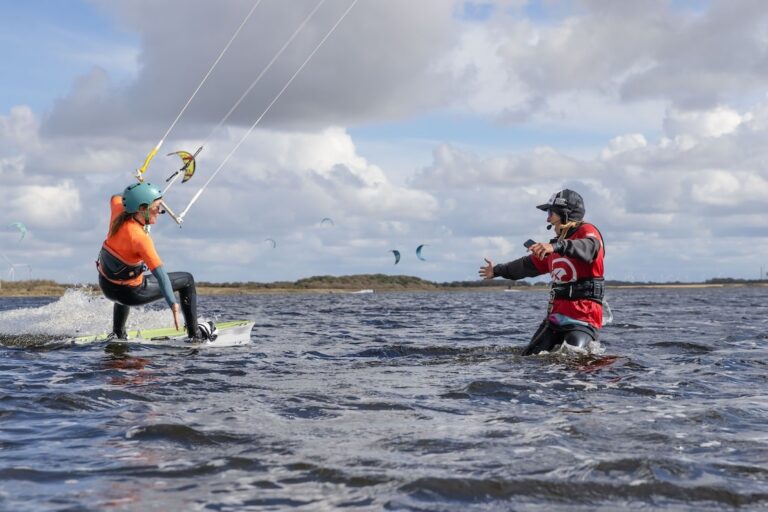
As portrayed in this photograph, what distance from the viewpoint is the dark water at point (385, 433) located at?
4.79 m

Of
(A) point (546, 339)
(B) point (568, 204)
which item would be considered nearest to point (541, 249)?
(B) point (568, 204)

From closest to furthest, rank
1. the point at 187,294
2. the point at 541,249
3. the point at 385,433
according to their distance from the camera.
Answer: the point at 385,433
the point at 541,249
the point at 187,294

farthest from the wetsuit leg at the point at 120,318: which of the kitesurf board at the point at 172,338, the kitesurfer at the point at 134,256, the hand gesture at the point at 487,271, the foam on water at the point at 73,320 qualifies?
the hand gesture at the point at 487,271

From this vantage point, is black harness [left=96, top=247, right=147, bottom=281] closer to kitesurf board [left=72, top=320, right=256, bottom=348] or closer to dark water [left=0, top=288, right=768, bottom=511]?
dark water [left=0, top=288, right=768, bottom=511]

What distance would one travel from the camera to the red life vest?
11.4 m

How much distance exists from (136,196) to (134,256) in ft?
3.29

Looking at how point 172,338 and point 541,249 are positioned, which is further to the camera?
point 172,338

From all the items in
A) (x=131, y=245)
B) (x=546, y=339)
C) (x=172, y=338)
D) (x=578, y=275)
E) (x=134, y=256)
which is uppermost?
(x=131, y=245)

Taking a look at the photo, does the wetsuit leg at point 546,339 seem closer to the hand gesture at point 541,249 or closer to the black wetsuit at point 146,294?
the hand gesture at point 541,249

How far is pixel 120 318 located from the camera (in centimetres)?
1431

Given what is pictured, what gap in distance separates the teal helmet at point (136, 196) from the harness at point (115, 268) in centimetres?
90

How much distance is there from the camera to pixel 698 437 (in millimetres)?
6383

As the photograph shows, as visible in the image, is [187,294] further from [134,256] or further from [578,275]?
[578,275]

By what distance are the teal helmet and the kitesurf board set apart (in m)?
2.67
